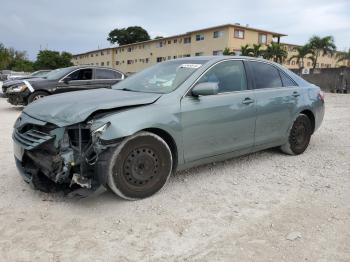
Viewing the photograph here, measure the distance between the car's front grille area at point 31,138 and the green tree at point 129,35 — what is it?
241 ft

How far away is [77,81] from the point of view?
36.1ft

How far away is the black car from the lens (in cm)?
1068

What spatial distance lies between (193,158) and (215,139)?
0.38 metres

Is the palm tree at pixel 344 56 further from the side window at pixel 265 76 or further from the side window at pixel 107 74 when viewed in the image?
the side window at pixel 265 76

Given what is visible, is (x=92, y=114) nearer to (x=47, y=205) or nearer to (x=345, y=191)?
(x=47, y=205)

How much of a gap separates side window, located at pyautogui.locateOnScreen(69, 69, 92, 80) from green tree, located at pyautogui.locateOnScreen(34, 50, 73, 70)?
54464mm

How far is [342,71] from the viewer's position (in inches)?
990

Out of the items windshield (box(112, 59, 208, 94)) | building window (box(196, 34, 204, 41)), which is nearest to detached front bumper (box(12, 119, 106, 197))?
windshield (box(112, 59, 208, 94))

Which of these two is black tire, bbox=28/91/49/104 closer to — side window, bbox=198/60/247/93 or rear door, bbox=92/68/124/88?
rear door, bbox=92/68/124/88

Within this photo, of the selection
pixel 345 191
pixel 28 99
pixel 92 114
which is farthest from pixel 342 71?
pixel 92 114

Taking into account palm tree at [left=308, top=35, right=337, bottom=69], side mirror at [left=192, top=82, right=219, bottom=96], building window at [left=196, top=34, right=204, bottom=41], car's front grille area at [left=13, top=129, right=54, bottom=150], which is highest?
building window at [left=196, top=34, right=204, bottom=41]

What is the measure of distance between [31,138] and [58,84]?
7600 mm

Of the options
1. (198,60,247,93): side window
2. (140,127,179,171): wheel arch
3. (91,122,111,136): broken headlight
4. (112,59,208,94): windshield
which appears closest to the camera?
(91,122,111,136): broken headlight

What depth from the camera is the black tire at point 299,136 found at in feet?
18.1
